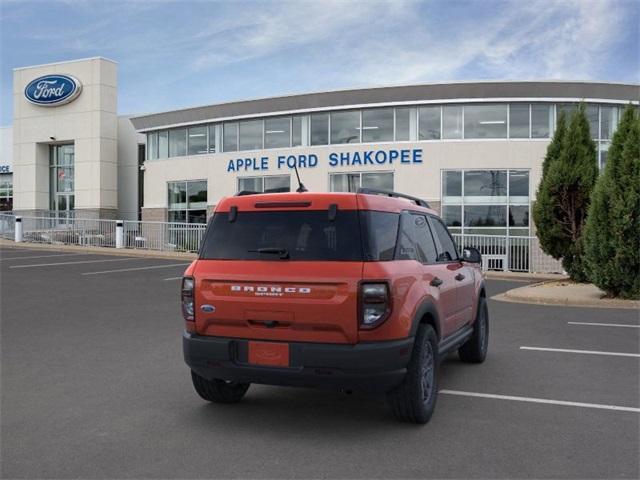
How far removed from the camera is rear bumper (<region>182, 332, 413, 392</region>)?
4.39m

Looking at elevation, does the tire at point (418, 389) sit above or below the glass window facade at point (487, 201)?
below

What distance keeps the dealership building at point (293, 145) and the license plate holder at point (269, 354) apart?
797 inches

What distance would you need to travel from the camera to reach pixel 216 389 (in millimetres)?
5297

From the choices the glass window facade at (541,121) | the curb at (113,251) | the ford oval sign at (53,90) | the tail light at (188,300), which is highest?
the ford oval sign at (53,90)

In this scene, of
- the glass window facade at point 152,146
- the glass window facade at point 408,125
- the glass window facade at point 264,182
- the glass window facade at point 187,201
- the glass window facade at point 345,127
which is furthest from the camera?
the glass window facade at point 152,146

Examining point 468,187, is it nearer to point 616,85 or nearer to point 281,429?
point 616,85

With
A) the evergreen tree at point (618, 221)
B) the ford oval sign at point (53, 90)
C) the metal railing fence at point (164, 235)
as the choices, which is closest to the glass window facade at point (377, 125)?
the metal railing fence at point (164, 235)

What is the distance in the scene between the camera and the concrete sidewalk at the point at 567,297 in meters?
12.5

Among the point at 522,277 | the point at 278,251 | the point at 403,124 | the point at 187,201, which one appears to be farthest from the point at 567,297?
the point at 187,201

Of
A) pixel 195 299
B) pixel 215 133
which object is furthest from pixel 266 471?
pixel 215 133

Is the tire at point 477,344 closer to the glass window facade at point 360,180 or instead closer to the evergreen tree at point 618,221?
the evergreen tree at point 618,221

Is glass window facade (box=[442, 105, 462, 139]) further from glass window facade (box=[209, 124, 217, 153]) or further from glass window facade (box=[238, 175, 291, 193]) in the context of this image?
glass window facade (box=[209, 124, 217, 153])

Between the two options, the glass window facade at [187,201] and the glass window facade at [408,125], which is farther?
the glass window facade at [187,201]

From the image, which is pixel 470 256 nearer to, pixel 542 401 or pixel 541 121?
pixel 542 401
